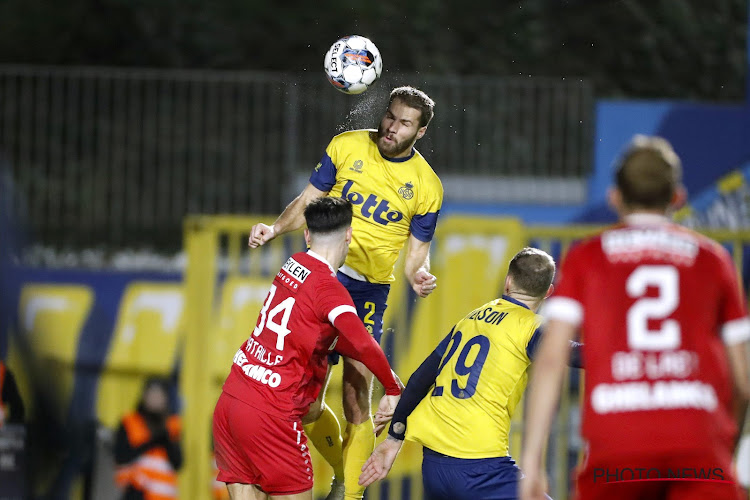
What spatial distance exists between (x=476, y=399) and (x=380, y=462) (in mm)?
559

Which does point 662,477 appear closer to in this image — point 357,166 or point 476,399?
point 476,399

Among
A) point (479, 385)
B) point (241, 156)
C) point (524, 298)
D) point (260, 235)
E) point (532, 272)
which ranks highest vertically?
point (241, 156)

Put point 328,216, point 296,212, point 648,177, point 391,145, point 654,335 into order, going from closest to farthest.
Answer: point 654,335 < point 648,177 < point 328,216 < point 391,145 < point 296,212

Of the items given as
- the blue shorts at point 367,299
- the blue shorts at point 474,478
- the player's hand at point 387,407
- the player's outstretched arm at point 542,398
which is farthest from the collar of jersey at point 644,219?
the blue shorts at point 367,299

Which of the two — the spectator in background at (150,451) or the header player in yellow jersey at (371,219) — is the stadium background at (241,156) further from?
the header player in yellow jersey at (371,219)

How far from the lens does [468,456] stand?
203 inches

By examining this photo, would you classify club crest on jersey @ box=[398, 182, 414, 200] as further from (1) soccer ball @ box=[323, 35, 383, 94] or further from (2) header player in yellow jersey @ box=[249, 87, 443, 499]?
(1) soccer ball @ box=[323, 35, 383, 94]

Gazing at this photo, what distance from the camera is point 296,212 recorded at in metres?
6.06

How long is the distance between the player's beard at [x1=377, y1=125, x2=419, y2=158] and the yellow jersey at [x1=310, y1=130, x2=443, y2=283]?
0.14 ft

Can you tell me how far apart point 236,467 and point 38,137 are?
8540 mm

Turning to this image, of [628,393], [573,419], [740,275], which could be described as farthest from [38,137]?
[628,393]

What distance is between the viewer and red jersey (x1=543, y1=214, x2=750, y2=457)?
3.57 meters

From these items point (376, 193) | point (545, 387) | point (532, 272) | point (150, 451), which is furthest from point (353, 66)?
point (150, 451)

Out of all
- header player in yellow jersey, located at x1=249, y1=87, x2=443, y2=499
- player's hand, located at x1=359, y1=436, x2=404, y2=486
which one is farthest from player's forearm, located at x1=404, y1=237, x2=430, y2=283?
player's hand, located at x1=359, y1=436, x2=404, y2=486
